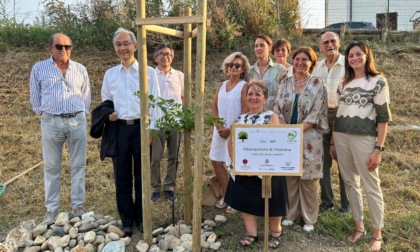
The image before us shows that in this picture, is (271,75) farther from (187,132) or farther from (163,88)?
(163,88)

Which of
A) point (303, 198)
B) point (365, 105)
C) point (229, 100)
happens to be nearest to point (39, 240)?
point (229, 100)

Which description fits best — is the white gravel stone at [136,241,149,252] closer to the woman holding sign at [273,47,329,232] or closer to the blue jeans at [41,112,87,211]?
the blue jeans at [41,112,87,211]

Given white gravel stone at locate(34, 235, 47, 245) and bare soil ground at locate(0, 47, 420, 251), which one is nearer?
white gravel stone at locate(34, 235, 47, 245)

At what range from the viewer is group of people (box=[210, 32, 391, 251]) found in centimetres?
363

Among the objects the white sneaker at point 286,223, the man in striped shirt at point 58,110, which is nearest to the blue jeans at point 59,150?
the man in striped shirt at point 58,110

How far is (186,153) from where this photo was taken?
3.96m

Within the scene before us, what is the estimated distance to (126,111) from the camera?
388 centimetres

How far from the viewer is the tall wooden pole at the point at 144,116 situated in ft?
11.2

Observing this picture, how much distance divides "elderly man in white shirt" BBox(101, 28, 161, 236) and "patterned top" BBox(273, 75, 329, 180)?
127 cm

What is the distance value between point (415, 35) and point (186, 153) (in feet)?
33.2

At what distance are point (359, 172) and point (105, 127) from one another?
251 cm

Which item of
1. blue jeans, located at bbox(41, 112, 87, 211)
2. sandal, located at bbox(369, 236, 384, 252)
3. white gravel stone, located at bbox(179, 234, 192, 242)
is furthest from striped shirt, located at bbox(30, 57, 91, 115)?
sandal, located at bbox(369, 236, 384, 252)

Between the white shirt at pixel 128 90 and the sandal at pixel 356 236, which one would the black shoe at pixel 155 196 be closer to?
the white shirt at pixel 128 90

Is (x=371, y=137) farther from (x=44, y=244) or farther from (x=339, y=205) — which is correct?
(x=44, y=244)
